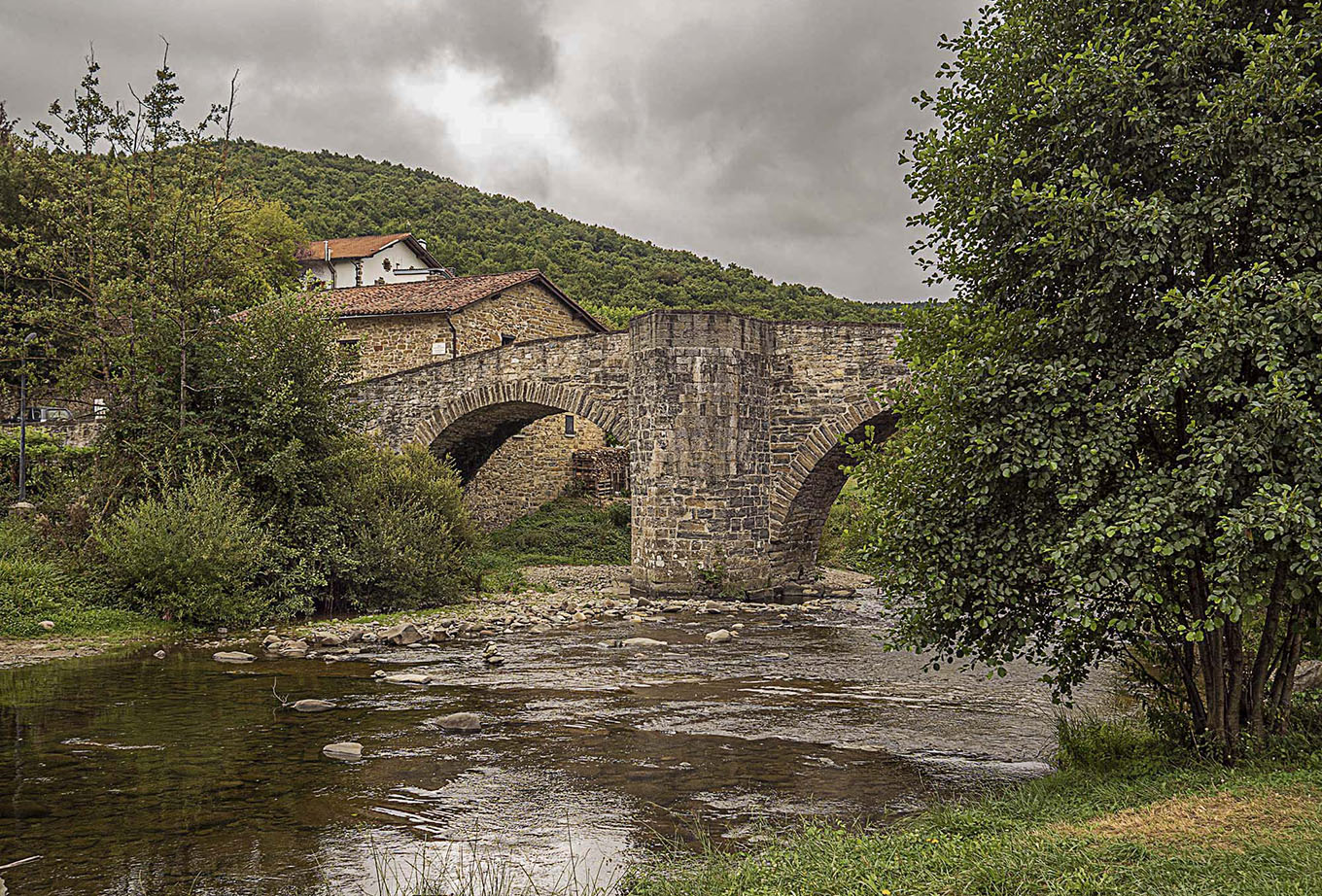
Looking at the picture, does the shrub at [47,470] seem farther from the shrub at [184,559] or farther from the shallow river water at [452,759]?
the shallow river water at [452,759]

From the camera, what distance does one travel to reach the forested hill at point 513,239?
142 feet

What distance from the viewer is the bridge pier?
16344 millimetres

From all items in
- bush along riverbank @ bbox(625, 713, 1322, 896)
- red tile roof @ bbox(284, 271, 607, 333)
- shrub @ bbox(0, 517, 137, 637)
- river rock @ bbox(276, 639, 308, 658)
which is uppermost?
red tile roof @ bbox(284, 271, 607, 333)

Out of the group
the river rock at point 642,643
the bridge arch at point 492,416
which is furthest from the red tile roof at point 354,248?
the river rock at point 642,643

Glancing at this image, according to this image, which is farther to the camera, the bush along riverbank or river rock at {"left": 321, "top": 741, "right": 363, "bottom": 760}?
river rock at {"left": 321, "top": 741, "right": 363, "bottom": 760}

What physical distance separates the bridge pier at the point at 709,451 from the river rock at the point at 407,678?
6.73 metres

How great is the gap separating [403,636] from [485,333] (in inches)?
517

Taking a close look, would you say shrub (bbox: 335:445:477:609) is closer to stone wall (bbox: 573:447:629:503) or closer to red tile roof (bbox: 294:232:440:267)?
stone wall (bbox: 573:447:629:503)

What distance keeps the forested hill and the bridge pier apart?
21948 millimetres

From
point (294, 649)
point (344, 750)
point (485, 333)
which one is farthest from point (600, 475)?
point (344, 750)

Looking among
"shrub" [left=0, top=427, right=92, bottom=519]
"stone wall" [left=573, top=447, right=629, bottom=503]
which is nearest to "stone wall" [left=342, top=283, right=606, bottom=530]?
"stone wall" [left=573, top=447, right=629, bottom=503]

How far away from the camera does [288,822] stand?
5.70 m

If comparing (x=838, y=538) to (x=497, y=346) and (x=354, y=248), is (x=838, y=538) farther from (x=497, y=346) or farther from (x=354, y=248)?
(x=354, y=248)

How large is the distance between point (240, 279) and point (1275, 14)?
1355cm
